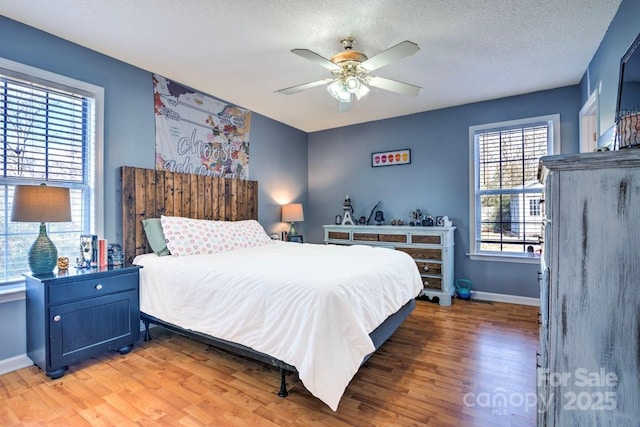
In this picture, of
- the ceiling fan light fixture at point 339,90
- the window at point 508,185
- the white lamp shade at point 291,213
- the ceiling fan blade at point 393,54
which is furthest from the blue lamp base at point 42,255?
the window at point 508,185

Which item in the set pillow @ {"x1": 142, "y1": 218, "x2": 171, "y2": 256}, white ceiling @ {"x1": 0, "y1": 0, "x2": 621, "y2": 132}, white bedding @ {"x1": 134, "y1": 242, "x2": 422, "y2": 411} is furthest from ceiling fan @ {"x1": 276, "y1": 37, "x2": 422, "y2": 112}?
pillow @ {"x1": 142, "y1": 218, "x2": 171, "y2": 256}

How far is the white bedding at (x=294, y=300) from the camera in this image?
5.51 feet

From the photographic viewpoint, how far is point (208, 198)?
145 inches

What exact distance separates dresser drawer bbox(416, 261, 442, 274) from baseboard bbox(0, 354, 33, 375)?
12.9ft

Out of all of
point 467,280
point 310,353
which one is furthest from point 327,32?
point 467,280

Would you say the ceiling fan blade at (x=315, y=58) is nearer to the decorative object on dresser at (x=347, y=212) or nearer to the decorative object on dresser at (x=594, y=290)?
the decorative object on dresser at (x=594, y=290)

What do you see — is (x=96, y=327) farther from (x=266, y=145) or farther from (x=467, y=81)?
(x=467, y=81)

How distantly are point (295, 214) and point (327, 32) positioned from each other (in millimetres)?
2834

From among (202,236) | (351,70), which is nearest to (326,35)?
(351,70)

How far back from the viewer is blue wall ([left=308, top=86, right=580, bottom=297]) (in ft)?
12.4

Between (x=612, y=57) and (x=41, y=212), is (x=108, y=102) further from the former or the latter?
(x=612, y=57)

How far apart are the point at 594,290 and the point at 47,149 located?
361 cm

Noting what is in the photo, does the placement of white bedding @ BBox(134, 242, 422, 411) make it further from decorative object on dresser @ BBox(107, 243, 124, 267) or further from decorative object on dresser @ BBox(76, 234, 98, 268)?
decorative object on dresser @ BBox(76, 234, 98, 268)

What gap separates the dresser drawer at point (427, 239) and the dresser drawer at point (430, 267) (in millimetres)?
268
